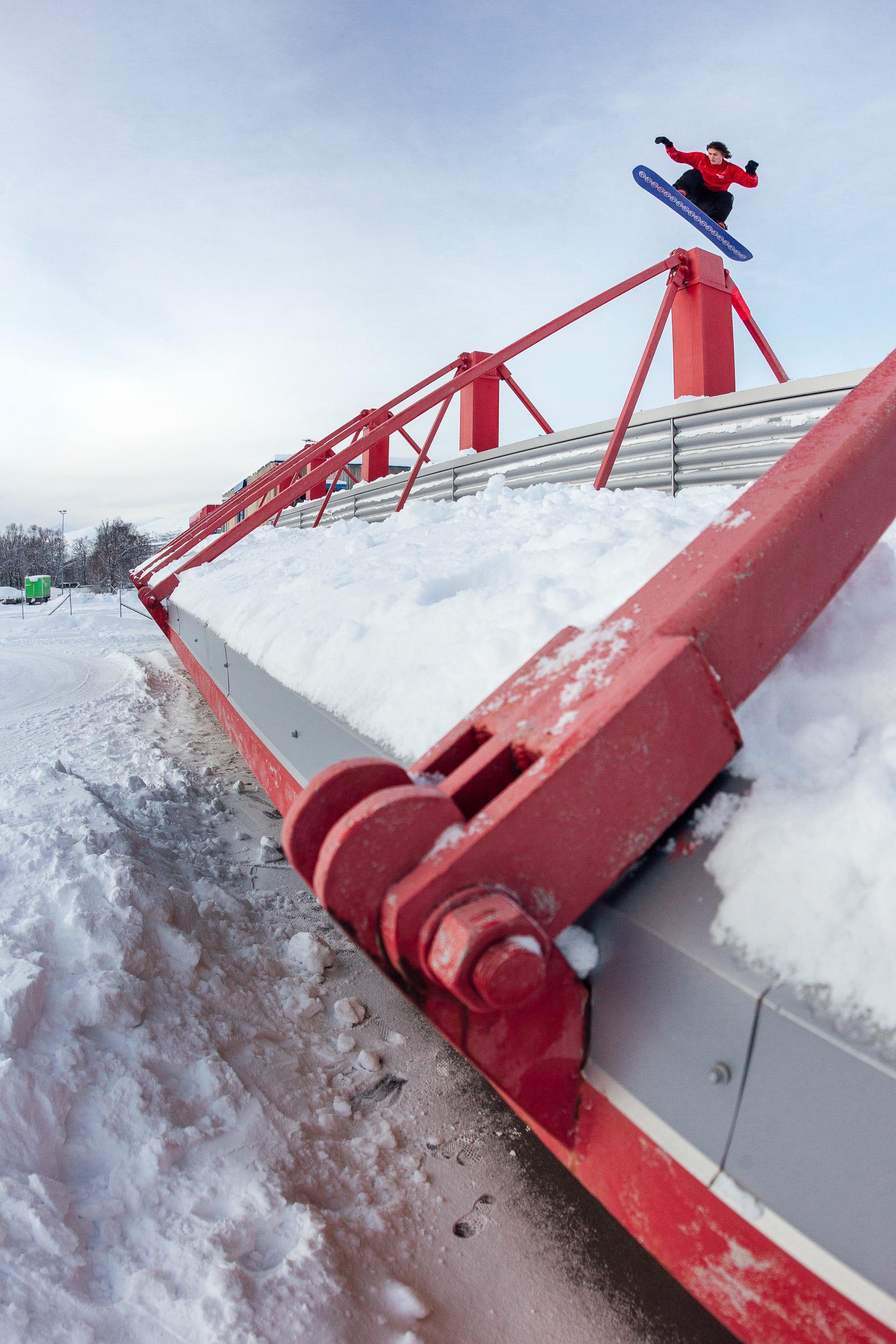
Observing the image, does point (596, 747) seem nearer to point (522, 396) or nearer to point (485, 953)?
point (485, 953)

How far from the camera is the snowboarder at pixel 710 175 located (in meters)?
5.82

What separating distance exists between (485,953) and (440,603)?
134cm

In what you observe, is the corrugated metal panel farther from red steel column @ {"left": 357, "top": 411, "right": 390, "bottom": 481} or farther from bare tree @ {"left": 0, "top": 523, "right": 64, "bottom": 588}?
bare tree @ {"left": 0, "top": 523, "right": 64, "bottom": 588}

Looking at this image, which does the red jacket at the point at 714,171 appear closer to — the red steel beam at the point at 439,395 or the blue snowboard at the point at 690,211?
the blue snowboard at the point at 690,211

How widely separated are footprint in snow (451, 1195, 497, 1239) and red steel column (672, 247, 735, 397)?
5.25 m

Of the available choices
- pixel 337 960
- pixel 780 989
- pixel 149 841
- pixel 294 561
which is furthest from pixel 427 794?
pixel 294 561

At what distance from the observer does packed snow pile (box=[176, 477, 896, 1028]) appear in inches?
29.8

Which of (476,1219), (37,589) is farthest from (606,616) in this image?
(37,589)

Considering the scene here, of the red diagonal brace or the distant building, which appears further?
the distant building

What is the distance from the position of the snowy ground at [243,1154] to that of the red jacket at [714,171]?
618 centimetres

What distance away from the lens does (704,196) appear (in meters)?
5.94

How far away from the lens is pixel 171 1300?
1.27 m

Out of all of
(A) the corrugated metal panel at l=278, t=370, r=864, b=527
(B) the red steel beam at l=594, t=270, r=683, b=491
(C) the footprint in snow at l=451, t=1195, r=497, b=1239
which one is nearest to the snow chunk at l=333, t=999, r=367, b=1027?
(C) the footprint in snow at l=451, t=1195, r=497, b=1239

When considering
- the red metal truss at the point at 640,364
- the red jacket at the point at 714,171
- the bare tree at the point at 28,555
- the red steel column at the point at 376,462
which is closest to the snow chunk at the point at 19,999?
the red metal truss at the point at 640,364
